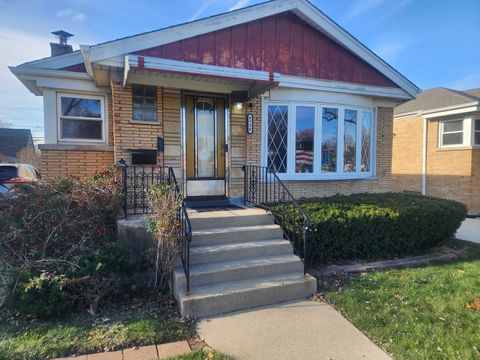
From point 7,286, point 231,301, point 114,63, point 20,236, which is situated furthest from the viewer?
point 114,63

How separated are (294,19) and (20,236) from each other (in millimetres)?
7044

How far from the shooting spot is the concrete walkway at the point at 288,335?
2842 mm

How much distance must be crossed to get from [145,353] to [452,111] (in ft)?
44.3

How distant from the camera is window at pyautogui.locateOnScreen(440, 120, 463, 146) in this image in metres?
11.9

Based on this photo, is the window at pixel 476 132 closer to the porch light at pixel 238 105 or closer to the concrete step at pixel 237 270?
the porch light at pixel 238 105

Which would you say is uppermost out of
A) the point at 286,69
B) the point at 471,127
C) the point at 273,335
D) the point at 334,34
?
the point at 334,34

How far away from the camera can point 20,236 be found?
4.05m

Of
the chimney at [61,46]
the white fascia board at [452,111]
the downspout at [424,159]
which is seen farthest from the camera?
the downspout at [424,159]

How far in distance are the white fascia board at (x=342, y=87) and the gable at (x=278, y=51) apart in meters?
0.16

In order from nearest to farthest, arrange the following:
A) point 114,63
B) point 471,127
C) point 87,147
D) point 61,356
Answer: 1. point 61,356
2. point 114,63
3. point 87,147
4. point 471,127

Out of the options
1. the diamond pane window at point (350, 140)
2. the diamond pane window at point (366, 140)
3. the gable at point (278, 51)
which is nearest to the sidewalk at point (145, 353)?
the gable at point (278, 51)

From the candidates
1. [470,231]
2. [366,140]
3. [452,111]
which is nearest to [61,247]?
[366,140]

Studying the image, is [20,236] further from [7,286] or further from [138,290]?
[138,290]

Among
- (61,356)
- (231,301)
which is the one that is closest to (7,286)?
(61,356)
